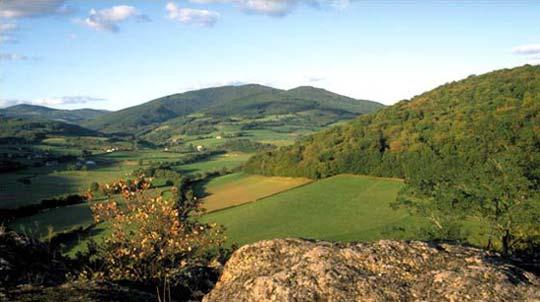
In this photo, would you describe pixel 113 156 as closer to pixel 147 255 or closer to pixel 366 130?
pixel 366 130

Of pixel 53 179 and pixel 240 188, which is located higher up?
pixel 240 188

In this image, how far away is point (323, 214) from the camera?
78438mm

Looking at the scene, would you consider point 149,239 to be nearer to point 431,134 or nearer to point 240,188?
point 240,188

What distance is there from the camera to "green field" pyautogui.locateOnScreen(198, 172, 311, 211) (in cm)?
9211

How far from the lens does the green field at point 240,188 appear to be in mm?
92106

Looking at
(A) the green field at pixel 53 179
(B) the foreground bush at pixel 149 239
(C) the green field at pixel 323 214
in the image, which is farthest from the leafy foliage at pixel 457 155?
(A) the green field at pixel 53 179

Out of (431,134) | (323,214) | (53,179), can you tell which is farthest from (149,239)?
(53,179)

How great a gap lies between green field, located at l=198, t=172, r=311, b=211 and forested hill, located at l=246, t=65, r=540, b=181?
4.62 meters

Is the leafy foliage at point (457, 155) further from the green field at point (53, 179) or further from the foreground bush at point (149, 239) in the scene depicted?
the green field at point (53, 179)

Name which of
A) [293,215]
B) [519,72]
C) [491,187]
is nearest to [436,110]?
[519,72]

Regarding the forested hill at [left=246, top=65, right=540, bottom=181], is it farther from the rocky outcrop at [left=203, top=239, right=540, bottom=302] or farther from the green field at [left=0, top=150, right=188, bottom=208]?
the rocky outcrop at [left=203, top=239, right=540, bottom=302]

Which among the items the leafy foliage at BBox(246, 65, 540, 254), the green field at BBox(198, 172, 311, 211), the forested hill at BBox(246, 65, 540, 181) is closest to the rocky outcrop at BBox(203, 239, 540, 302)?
the leafy foliage at BBox(246, 65, 540, 254)

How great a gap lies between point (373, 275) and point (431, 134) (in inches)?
3907

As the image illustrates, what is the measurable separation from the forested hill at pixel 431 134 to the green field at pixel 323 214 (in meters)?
6.38
